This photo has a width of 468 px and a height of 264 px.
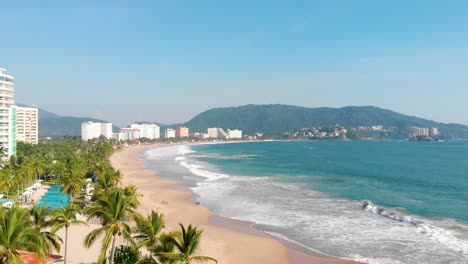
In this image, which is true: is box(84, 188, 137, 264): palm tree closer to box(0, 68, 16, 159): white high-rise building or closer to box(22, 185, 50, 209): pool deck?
box(22, 185, 50, 209): pool deck

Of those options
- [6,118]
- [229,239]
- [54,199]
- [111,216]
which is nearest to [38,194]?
[54,199]

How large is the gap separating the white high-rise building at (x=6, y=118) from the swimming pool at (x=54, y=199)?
2666 centimetres

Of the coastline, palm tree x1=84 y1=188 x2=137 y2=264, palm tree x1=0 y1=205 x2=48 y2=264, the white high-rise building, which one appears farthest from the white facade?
palm tree x1=0 y1=205 x2=48 y2=264

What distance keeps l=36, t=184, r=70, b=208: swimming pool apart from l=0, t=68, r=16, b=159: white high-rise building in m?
26.7

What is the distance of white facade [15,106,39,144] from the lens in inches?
5927

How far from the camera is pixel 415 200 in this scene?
53438 millimetres

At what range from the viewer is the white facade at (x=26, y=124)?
15055cm

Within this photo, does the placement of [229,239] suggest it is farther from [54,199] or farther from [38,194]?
[38,194]

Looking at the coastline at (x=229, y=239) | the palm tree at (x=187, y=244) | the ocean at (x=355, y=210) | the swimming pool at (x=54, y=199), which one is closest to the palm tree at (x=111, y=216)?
the palm tree at (x=187, y=244)

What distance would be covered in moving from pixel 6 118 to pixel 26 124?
287 ft

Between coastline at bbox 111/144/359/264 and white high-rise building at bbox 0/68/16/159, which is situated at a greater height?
white high-rise building at bbox 0/68/16/159

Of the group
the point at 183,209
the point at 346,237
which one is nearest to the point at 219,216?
the point at 183,209

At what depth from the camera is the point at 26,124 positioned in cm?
15612

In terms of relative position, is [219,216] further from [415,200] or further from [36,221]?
[415,200]
